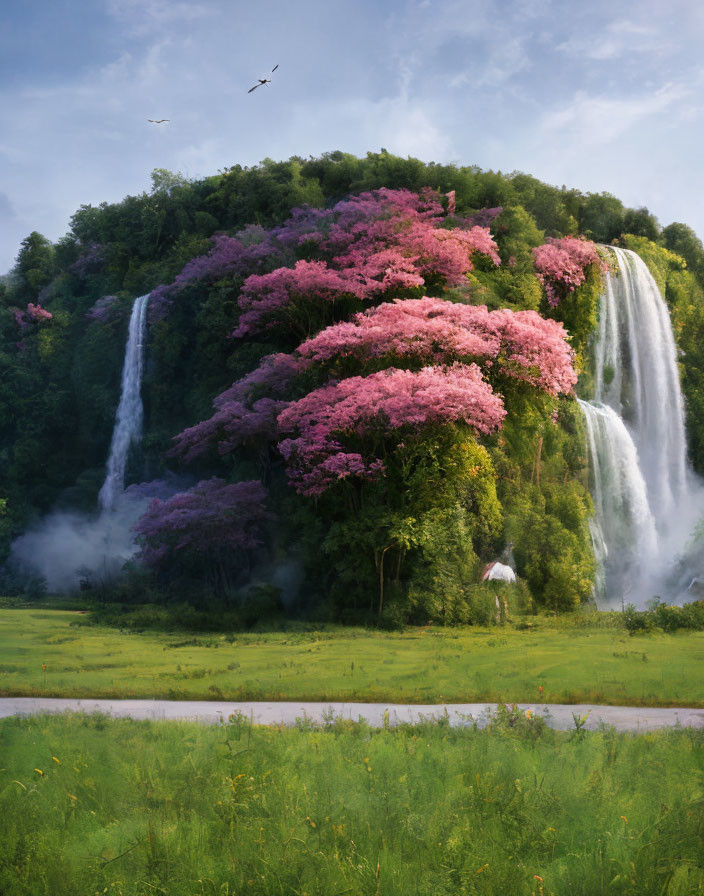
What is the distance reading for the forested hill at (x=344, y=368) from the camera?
10586 mm

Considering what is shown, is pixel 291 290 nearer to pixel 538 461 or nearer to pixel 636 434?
pixel 538 461

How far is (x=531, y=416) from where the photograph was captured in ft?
39.1

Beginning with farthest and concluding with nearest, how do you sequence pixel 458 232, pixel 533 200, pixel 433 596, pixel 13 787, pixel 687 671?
1. pixel 533 200
2. pixel 458 232
3. pixel 433 596
4. pixel 687 671
5. pixel 13 787

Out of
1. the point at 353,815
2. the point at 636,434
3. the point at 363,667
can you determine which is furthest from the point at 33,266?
the point at 353,815

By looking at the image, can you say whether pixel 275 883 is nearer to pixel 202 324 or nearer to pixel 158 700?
pixel 158 700

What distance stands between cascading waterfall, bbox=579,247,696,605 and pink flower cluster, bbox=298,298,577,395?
3.56 meters

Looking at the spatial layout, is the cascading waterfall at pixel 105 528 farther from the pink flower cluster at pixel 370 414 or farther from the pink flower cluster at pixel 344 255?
the pink flower cluster at pixel 370 414

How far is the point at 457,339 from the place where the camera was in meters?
10.5

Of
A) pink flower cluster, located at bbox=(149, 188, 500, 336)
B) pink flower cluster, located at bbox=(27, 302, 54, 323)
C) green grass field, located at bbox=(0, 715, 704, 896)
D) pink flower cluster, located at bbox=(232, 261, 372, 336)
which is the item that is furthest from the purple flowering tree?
pink flower cluster, located at bbox=(27, 302, 54, 323)

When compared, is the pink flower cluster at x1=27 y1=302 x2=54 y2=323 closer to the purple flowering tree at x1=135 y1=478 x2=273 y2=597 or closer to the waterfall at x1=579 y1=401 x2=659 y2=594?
the purple flowering tree at x1=135 y1=478 x2=273 y2=597

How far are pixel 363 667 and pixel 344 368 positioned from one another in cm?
585

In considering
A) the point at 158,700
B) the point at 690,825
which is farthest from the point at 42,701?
the point at 690,825

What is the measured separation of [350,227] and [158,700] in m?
10.4

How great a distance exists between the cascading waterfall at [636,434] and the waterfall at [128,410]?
848cm
